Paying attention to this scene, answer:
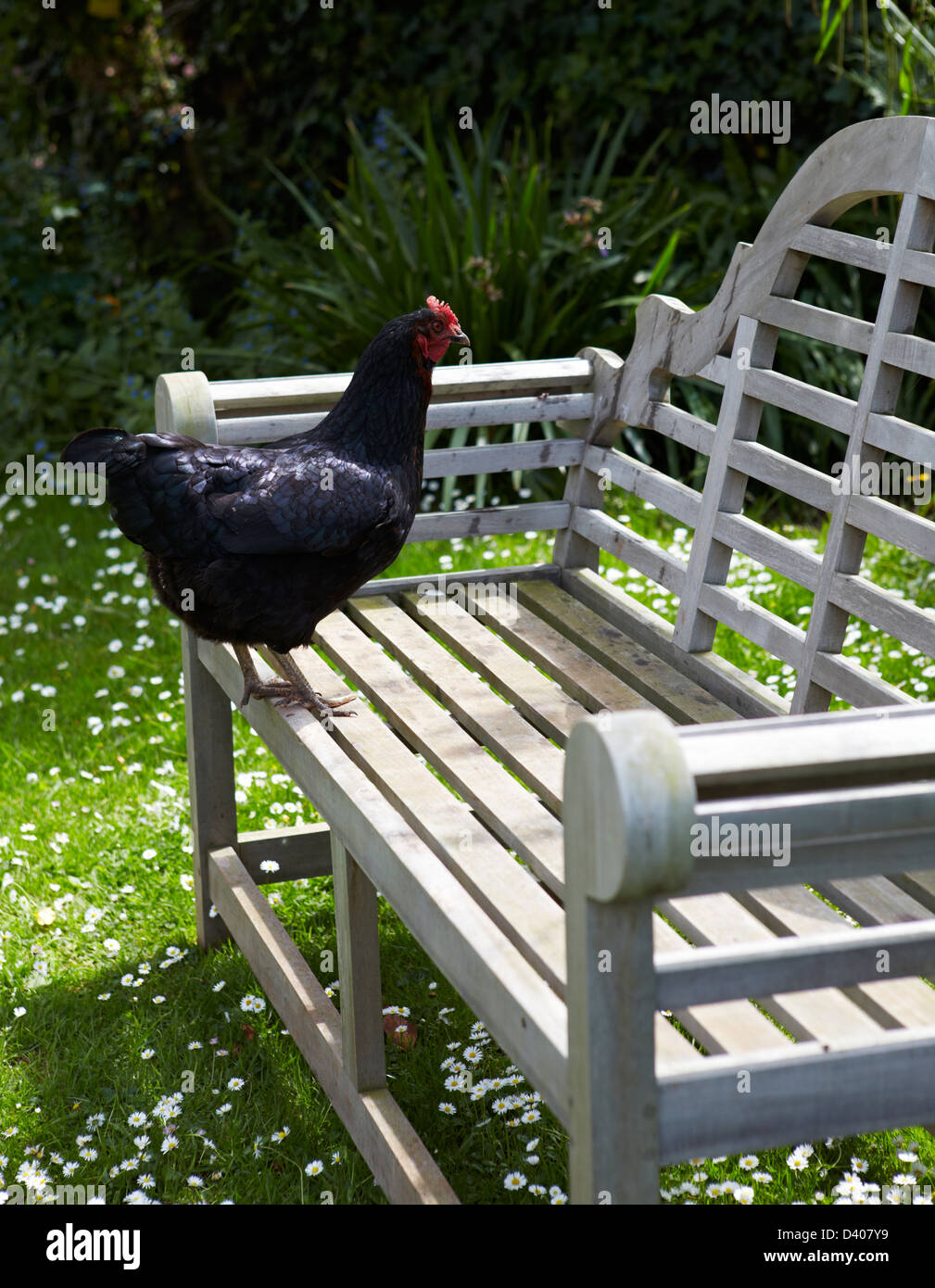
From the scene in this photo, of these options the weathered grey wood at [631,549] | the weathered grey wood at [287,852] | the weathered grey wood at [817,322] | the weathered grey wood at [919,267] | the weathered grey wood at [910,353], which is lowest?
the weathered grey wood at [287,852]

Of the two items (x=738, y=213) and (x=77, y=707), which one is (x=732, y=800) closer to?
(x=77, y=707)

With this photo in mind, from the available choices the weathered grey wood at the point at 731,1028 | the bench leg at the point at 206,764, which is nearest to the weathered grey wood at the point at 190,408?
the bench leg at the point at 206,764

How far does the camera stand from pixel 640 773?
4.08 ft

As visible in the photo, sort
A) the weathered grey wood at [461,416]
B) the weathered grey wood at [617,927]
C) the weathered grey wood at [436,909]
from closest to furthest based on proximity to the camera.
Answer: the weathered grey wood at [617,927], the weathered grey wood at [436,909], the weathered grey wood at [461,416]

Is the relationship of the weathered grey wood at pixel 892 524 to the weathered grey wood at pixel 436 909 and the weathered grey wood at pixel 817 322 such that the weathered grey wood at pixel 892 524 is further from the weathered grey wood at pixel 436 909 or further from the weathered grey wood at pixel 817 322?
the weathered grey wood at pixel 436 909

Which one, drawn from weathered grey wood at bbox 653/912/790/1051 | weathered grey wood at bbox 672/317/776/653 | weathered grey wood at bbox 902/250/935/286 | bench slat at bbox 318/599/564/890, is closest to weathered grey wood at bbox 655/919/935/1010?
weathered grey wood at bbox 653/912/790/1051

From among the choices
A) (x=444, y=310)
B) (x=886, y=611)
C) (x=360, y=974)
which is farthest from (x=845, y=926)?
(x=444, y=310)

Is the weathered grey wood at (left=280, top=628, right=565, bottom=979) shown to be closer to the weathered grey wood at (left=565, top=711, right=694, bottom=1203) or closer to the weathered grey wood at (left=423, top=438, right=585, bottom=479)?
the weathered grey wood at (left=565, top=711, right=694, bottom=1203)

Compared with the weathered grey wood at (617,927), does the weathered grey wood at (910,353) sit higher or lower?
higher

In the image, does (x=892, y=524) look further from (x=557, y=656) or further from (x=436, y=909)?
(x=436, y=909)

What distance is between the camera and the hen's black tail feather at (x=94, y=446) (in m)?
2.36

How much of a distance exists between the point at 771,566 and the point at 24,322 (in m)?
5.15

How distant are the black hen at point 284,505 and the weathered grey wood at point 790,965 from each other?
47.4 inches

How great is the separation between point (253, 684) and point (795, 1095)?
1.39 m
